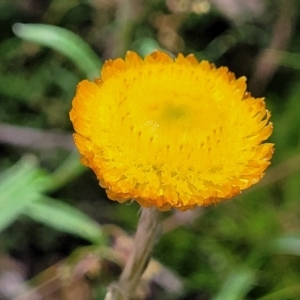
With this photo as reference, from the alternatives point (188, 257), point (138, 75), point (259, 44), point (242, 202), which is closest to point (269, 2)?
point (259, 44)

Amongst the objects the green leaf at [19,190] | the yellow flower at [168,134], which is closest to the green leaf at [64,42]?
the green leaf at [19,190]

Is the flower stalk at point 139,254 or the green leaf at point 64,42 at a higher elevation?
the green leaf at point 64,42

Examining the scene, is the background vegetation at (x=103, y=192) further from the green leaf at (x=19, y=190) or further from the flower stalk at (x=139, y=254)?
the flower stalk at (x=139, y=254)

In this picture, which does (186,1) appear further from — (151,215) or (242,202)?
(151,215)

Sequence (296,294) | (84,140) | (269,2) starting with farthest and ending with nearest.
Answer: (269,2) < (296,294) < (84,140)

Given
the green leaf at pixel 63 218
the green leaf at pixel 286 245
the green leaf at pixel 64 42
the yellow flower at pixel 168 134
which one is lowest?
the green leaf at pixel 63 218

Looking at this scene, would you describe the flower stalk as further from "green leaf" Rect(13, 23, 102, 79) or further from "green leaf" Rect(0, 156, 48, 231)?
"green leaf" Rect(13, 23, 102, 79)
